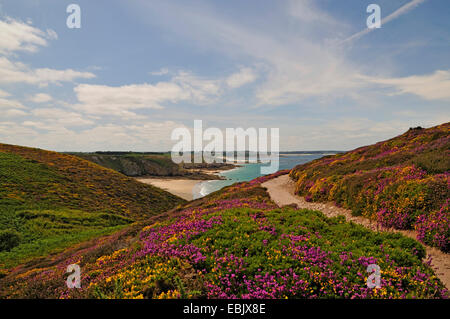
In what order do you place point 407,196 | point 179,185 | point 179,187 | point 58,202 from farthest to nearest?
point 179,185 → point 179,187 → point 58,202 → point 407,196

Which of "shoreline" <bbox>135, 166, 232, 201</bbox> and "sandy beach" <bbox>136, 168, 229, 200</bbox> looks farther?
"shoreline" <bbox>135, 166, 232, 201</bbox>

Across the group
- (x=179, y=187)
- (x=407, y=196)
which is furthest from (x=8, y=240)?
(x=179, y=187)

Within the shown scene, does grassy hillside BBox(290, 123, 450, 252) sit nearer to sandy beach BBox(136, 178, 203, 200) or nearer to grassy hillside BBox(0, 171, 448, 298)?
grassy hillside BBox(0, 171, 448, 298)

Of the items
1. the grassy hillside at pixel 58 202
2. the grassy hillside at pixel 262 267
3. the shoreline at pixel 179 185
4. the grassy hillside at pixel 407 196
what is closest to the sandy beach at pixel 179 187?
the shoreline at pixel 179 185

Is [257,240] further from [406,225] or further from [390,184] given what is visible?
[390,184]

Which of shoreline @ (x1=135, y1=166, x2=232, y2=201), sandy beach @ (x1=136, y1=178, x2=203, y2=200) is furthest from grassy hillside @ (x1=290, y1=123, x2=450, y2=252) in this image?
sandy beach @ (x1=136, y1=178, x2=203, y2=200)

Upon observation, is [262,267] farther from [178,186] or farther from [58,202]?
[178,186]

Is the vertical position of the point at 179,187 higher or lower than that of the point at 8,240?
lower

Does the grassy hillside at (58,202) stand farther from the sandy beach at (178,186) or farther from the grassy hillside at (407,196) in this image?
the grassy hillside at (407,196)

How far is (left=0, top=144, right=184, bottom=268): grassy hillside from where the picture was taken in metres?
19.8

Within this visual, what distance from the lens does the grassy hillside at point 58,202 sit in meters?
19.8

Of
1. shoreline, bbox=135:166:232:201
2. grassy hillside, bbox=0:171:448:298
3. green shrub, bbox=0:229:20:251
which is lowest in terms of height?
shoreline, bbox=135:166:232:201

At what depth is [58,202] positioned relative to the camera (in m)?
31.6

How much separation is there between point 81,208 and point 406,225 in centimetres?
3964
